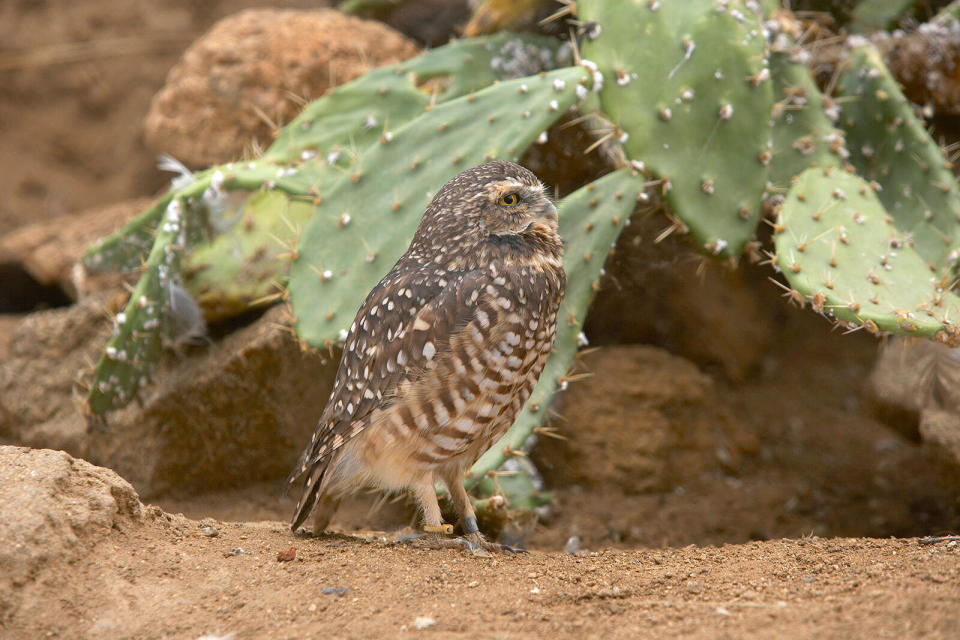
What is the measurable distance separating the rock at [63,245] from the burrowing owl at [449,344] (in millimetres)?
3291

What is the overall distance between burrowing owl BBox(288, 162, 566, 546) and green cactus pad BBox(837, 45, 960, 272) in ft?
7.67

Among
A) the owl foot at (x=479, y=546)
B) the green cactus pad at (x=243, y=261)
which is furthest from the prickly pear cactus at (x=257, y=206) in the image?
the owl foot at (x=479, y=546)

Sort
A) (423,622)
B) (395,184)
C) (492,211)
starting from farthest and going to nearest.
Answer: (395,184) → (492,211) → (423,622)

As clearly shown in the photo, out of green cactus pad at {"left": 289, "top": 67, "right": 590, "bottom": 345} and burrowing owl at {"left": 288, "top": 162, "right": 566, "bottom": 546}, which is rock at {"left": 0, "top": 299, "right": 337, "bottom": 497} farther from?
burrowing owl at {"left": 288, "top": 162, "right": 566, "bottom": 546}

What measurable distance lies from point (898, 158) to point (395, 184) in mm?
2874

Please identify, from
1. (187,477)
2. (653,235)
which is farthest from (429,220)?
(187,477)

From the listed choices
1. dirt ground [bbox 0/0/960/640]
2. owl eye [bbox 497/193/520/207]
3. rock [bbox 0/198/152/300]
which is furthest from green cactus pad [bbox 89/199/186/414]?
owl eye [bbox 497/193/520/207]

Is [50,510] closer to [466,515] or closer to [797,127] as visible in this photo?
[466,515]

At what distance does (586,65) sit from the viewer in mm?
4391

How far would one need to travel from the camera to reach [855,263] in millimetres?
4137

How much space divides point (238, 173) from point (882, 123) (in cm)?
358

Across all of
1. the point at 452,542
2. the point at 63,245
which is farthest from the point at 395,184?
the point at 63,245

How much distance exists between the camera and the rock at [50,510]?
2.97 m

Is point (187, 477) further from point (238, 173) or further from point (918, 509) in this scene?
point (918, 509)
